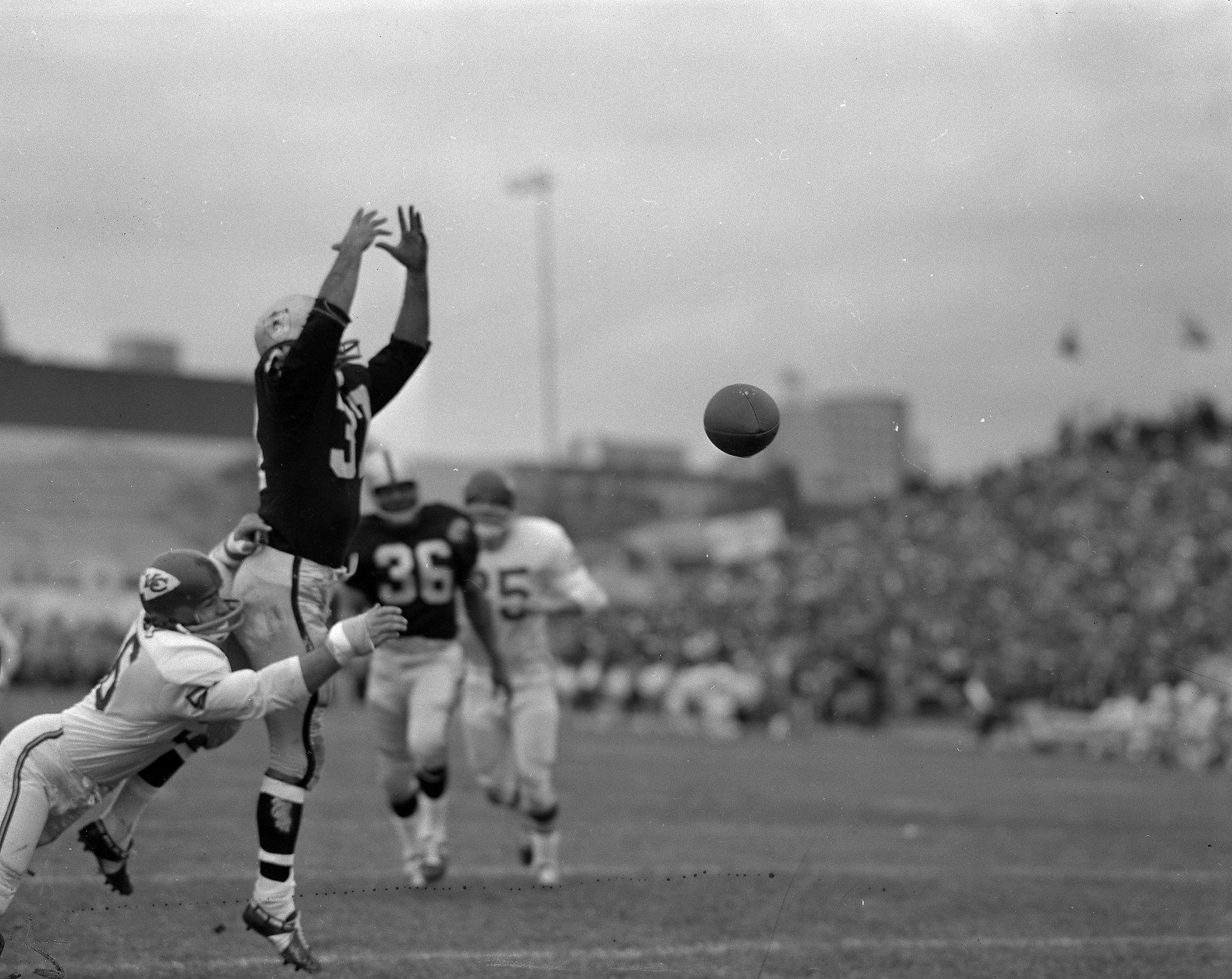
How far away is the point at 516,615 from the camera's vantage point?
7.84 m

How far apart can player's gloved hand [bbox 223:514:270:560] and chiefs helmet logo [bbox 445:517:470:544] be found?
83.2 inches

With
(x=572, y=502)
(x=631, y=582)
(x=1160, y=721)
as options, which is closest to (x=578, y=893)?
(x=1160, y=721)

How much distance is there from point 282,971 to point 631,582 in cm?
2651

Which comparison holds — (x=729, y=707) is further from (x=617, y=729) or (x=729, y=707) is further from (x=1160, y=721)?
(x=1160, y=721)

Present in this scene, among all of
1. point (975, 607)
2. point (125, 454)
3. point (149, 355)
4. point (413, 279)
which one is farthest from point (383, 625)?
point (975, 607)

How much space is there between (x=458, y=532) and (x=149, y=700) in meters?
2.74

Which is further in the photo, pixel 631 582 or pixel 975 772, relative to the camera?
pixel 631 582

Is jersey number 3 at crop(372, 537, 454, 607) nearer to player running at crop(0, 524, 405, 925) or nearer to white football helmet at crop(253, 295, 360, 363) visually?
white football helmet at crop(253, 295, 360, 363)

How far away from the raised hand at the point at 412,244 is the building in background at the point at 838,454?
8.21 m

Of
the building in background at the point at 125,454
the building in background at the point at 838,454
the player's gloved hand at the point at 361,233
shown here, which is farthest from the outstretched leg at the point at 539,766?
the building in background at the point at 838,454

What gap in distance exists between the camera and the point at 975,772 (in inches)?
653

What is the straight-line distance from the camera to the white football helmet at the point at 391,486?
7.14 m

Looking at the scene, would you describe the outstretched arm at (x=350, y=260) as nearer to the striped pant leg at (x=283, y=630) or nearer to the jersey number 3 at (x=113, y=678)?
the striped pant leg at (x=283, y=630)

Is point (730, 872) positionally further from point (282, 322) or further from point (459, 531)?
point (282, 322)
